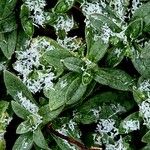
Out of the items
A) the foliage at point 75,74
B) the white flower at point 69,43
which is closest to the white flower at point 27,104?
the foliage at point 75,74

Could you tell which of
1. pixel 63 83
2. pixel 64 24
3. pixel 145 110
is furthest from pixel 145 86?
pixel 64 24

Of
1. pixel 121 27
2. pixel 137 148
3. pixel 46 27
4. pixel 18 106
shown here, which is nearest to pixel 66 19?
pixel 46 27

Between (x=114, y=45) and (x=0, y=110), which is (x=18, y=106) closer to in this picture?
(x=0, y=110)

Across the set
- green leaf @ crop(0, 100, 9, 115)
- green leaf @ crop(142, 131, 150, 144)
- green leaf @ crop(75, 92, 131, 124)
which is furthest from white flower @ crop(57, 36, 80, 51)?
green leaf @ crop(142, 131, 150, 144)

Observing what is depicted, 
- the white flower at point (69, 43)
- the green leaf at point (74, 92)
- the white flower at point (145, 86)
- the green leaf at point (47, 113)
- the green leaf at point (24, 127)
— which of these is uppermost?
the white flower at point (69, 43)

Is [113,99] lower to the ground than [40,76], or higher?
lower

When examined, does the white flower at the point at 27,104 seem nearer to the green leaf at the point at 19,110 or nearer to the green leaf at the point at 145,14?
the green leaf at the point at 19,110

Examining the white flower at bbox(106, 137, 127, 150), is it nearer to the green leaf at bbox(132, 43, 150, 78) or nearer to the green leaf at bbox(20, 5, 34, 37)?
the green leaf at bbox(132, 43, 150, 78)
